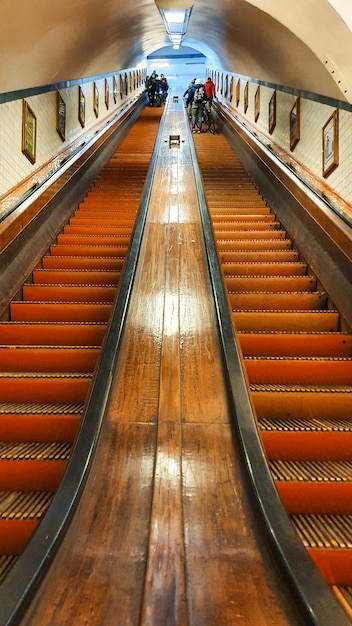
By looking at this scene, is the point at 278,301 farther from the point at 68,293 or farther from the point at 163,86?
the point at 163,86

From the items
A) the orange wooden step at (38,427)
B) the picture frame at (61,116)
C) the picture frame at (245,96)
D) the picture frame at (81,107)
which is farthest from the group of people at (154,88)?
the orange wooden step at (38,427)

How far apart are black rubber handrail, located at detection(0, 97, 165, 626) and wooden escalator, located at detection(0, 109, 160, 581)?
23 cm

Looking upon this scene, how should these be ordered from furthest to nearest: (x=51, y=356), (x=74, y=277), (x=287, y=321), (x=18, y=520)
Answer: (x=74, y=277) → (x=287, y=321) → (x=51, y=356) → (x=18, y=520)

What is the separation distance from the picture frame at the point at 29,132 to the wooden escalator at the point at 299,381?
2774mm

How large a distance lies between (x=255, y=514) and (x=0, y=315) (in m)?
2.32

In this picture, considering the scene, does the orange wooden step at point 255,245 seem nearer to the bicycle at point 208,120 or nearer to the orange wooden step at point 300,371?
the orange wooden step at point 300,371

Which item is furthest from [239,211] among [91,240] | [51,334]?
[51,334]

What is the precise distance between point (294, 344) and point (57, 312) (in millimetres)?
1675

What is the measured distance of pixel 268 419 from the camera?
2391 mm

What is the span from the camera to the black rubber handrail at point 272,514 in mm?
1081

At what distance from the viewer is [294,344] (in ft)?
9.82

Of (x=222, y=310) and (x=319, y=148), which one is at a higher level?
(x=319, y=148)

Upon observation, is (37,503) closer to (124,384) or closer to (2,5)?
(124,384)

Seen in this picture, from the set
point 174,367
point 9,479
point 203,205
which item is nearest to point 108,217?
point 203,205
